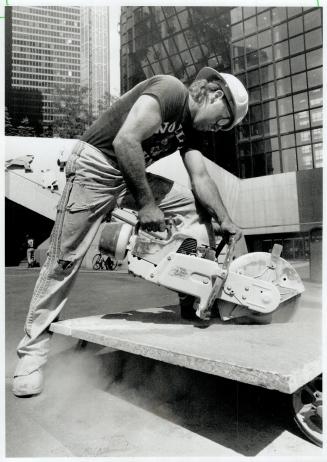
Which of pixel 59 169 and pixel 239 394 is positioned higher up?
pixel 59 169

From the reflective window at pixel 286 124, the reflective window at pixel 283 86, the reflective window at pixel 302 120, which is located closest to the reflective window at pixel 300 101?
the reflective window at pixel 302 120

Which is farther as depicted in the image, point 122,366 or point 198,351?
point 122,366

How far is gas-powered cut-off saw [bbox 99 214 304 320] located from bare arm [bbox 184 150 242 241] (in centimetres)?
25

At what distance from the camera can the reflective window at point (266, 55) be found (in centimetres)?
1420

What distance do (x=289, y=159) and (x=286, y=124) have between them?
72.0 inches

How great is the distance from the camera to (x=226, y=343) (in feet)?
4.64

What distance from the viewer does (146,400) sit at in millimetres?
1648

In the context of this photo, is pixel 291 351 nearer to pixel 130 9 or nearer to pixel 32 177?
pixel 130 9

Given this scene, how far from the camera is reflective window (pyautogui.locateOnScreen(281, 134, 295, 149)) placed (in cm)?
1766

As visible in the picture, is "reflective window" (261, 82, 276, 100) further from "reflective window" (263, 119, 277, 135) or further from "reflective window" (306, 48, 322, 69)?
"reflective window" (306, 48, 322, 69)

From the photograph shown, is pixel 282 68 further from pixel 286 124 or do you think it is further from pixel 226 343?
pixel 226 343

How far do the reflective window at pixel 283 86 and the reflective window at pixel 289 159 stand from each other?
10.8 feet

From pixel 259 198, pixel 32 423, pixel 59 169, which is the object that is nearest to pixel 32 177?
pixel 59 169

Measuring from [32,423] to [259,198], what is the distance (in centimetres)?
1790
